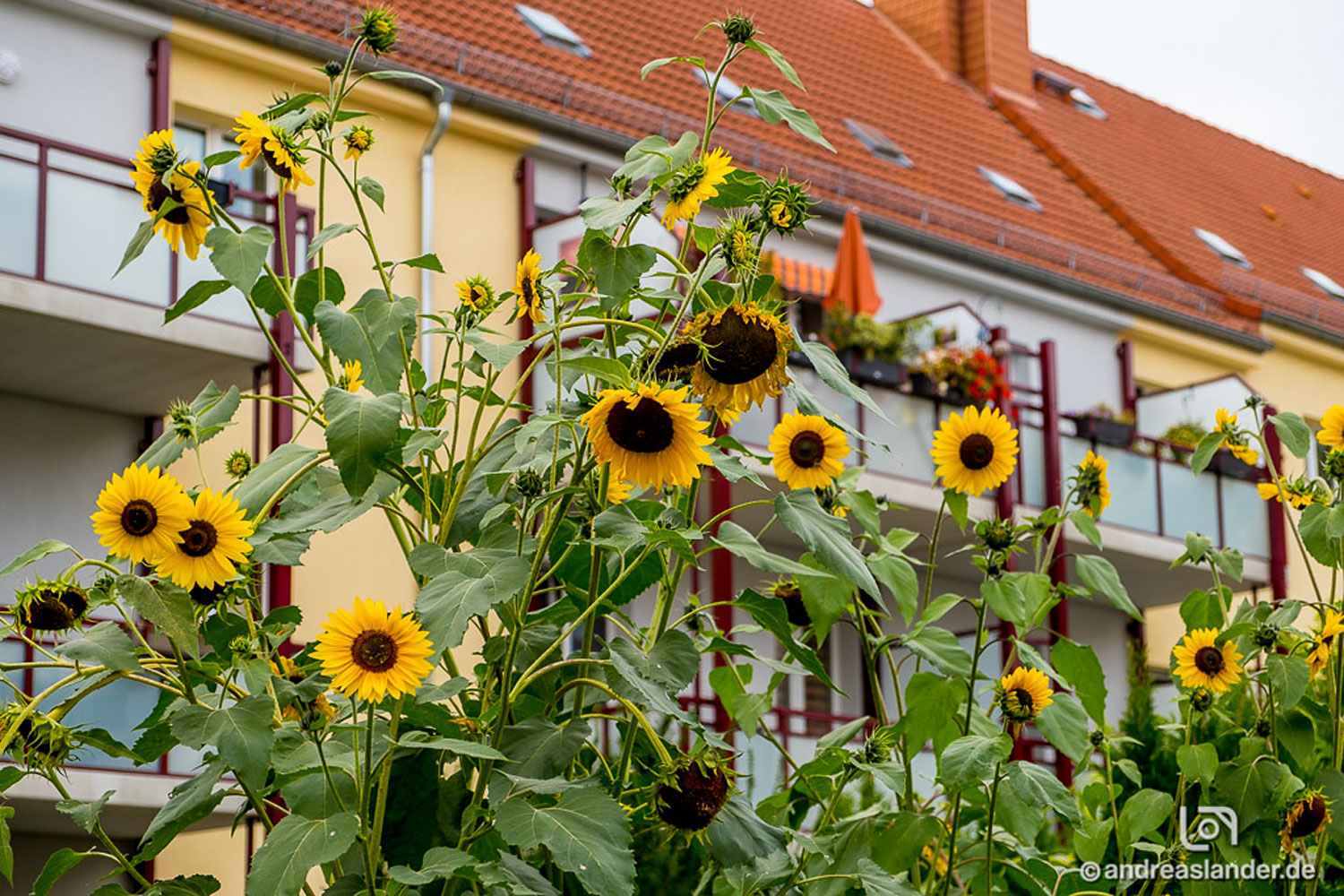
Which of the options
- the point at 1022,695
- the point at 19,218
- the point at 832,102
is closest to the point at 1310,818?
the point at 1022,695

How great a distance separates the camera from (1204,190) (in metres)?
23.2

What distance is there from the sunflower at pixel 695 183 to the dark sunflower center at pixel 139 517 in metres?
0.85

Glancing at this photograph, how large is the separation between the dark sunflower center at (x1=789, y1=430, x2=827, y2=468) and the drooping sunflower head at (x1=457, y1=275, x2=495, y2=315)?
0.58 meters

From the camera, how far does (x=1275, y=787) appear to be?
12.3ft

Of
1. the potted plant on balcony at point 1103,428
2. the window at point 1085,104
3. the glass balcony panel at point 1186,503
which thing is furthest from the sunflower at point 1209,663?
the window at point 1085,104

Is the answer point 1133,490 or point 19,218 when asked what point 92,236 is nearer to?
point 19,218

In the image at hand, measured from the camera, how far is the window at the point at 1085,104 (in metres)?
23.6

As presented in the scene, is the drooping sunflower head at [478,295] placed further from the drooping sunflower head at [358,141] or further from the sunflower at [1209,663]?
the sunflower at [1209,663]

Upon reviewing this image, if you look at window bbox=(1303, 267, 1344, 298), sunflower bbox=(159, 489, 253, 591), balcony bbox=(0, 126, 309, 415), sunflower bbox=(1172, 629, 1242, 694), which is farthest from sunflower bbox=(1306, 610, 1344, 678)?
window bbox=(1303, 267, 1344, 298)

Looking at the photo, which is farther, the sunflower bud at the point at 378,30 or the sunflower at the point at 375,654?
the sunflower bud at the point at 378,30

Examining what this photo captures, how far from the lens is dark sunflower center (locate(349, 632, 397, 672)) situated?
2.46 metres

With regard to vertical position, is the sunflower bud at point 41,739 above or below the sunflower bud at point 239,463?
below

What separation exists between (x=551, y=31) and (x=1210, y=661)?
12557 millimetres

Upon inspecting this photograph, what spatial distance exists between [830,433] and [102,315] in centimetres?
799
